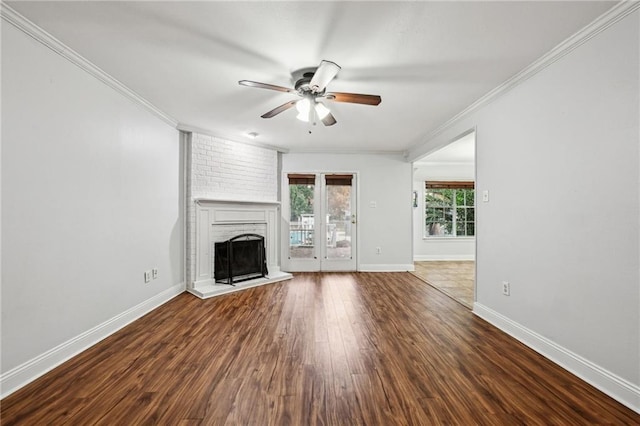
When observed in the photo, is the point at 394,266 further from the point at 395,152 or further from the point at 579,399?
the point at 579,399

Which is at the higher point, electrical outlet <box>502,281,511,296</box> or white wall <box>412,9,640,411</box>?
white wall <box>412,9,640,411</box>

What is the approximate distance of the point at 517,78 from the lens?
92.9 inches

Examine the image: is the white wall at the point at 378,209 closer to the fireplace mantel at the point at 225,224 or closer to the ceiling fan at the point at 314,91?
the fireplace mantel at the point at 225,224

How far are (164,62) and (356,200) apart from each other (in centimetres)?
382

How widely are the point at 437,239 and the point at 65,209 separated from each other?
6.82 metres

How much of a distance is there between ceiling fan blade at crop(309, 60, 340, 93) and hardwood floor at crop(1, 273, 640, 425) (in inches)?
86.2

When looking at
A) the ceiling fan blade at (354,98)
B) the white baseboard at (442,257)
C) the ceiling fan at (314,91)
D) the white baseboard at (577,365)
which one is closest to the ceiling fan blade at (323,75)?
the ceiling fan at (314,91)

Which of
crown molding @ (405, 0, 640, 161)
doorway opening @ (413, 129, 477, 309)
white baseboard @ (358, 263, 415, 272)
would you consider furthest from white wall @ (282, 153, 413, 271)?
crown molding @ (405, 0, 640, 161)

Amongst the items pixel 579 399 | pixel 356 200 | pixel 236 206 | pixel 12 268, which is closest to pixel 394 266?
pixel 356 200

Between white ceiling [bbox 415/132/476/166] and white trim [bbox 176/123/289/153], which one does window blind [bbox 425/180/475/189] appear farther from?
white trim [bbox 176/123/289/153]

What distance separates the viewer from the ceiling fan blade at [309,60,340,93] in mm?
1920

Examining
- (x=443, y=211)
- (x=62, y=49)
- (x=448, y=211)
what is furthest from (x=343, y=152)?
(x=62, y=49)

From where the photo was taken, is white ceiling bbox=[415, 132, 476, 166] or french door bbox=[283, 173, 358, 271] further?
french door bbox=[283, 173, 358, 271]

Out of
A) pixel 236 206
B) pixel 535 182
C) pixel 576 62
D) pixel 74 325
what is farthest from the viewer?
pixel 236 206
